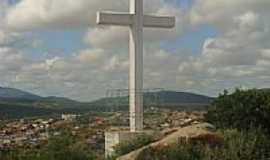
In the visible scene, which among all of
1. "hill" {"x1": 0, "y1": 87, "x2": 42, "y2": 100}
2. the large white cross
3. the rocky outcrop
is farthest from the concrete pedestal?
"hill" {"x1": 0, "y1": 87, "x2": 42, "y2": 100}

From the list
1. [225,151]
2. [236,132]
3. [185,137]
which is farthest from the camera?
[236,132]

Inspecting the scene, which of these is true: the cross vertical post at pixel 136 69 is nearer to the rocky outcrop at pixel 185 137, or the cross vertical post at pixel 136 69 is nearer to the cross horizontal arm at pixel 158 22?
the cross horizontal arm at pixel 158 22

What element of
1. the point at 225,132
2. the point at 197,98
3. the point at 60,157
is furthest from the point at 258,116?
the point at 197,98

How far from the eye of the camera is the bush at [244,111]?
19.4 meters

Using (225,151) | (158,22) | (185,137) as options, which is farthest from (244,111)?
(158,22)

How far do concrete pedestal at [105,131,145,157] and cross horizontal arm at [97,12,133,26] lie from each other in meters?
3.22

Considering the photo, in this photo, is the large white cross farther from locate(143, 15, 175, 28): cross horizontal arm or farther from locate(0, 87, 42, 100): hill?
locate(0, 87, 42, 100): hill

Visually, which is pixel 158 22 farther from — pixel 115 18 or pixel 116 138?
pixel 116 138

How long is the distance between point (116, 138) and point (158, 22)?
4.06 metres

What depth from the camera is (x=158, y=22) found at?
2141cm

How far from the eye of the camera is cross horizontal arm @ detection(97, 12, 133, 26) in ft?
66.2

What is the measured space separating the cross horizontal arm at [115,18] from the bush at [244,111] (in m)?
A: 3.61

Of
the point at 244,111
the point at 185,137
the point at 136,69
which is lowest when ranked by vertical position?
the point at 185,137

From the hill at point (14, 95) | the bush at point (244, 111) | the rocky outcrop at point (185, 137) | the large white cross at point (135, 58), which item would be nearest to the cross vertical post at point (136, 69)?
the large white cross at point (135, 58)
